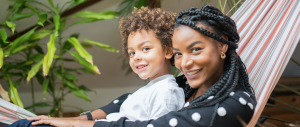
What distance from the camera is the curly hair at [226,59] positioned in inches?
25.9

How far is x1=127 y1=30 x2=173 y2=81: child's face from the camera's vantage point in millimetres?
884

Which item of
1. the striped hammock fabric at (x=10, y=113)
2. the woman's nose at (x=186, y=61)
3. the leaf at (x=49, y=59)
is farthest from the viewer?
the leaf at (x=49, y=59)

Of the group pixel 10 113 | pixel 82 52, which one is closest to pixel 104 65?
pixel 82 52

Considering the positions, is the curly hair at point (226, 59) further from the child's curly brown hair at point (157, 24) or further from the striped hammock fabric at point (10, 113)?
the striped hammock fabric at point (10, 113)

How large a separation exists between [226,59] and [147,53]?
0.28 meters

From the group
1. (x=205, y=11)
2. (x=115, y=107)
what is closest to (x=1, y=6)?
(x=115, y=107)

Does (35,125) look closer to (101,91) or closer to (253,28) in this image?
(253,28)

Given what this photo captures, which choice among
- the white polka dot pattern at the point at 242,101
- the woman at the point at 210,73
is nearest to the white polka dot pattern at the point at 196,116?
the woman at the point at 210,73

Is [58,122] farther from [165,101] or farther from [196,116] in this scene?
[196,116]

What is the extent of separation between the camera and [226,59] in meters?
0.76

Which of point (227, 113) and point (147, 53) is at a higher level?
point (147, 53)

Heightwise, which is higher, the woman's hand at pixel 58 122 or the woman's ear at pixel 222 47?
the woman's ear at pixel 222 47

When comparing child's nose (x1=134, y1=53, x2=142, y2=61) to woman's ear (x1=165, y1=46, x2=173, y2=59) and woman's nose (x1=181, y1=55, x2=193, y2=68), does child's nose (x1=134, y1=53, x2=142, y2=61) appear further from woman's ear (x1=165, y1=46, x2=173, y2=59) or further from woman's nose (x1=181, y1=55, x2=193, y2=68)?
woman's nose (x1=181, y1=55, x2=193, y2=68)

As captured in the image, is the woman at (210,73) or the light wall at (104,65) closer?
the woman at (210,73)
